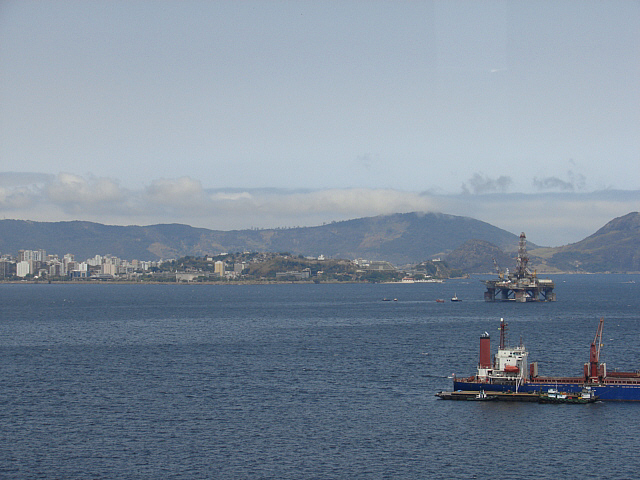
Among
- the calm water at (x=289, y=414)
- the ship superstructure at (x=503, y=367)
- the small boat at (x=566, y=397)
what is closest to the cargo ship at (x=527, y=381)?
the ship superstructure at (x=503, y=367)

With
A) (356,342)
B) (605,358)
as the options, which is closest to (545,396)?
(605,358)

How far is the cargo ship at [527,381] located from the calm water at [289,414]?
2.18m

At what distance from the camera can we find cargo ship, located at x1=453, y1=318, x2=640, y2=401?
69562 mm

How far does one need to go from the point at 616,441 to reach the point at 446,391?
1929cm

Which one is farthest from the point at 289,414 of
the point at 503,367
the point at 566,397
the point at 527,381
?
the point at 566,397

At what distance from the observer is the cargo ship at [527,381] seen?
6956 centimetres

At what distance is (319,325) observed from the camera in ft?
476

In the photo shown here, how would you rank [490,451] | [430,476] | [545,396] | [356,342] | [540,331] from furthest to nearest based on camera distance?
1. [540,331]
2. [356,342]
3. [545,396]
4. [490,451]
5. [430,476]

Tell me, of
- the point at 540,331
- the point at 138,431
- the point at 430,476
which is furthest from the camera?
the point at 540,331

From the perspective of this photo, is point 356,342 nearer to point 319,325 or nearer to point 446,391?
point 319,325

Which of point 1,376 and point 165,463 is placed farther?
point 1,376

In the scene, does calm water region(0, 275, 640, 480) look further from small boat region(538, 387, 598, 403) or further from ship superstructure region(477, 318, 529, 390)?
ship superstructure region(477, 318, 529, 390)

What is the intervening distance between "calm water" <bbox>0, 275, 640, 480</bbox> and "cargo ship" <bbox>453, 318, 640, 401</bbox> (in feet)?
7.17

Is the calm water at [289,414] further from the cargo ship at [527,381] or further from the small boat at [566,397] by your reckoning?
the cargo ship at [527,381]
